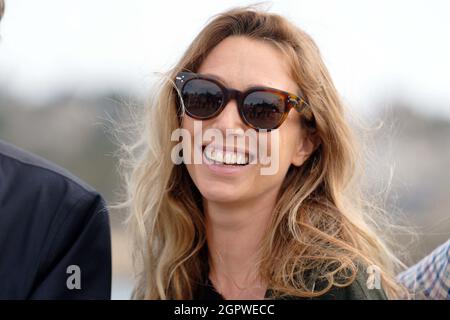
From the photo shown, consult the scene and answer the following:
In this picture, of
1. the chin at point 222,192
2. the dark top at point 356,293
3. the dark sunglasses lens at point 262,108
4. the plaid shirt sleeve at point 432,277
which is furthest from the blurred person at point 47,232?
the plaid shirt sleeve at point 432,277

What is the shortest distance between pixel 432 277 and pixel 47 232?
5.09 ft

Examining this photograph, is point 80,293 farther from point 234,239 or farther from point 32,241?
point 234,239

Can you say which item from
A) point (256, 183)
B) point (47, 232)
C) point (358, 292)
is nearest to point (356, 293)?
point (358, 292)

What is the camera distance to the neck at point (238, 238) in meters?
2.93

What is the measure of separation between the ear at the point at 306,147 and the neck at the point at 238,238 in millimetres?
168

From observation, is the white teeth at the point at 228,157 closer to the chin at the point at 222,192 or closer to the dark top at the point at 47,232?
the chin at the point at 222,192

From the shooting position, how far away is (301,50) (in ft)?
9.50

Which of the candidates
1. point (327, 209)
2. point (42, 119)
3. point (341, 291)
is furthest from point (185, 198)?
point (42, 119)

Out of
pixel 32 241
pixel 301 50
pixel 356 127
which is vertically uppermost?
pixel 301 50

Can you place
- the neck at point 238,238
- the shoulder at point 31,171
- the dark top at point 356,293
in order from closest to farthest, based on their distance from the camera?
the dark top at point 356,293, the shoulder at point 31,171, the neck at point 238,238

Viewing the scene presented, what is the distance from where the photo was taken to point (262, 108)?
274 centimetres

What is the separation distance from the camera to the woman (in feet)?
9.04

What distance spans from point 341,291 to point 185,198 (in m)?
0.86

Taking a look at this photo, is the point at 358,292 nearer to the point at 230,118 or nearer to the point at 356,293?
the point at 356,293
